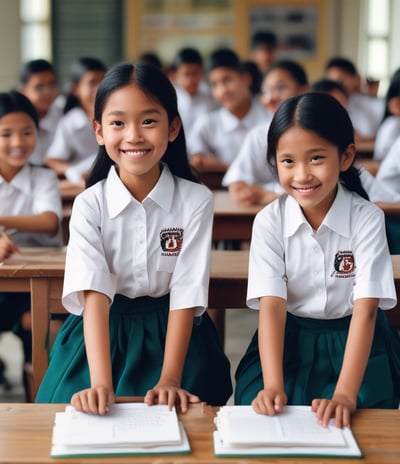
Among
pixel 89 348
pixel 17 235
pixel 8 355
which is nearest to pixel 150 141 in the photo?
pixel 89 348

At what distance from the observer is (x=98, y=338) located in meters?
1.58

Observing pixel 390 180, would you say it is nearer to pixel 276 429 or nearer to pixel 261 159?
pixel 261 159

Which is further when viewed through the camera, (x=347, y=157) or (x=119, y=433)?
(x=347, y=157)

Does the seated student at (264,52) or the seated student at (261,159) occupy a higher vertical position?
the seated student at (264,52)

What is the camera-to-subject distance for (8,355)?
324 centimetres

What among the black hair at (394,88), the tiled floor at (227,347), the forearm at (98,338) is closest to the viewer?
the forearm at (98,338)

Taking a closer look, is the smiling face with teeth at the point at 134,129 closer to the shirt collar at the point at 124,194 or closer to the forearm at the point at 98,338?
the shirt collar at the point at 124,194

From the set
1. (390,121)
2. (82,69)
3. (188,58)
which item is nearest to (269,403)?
(390,121)

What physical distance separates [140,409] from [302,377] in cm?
41

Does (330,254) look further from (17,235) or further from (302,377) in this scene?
(17,235)

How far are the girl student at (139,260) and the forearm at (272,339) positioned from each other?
0.49 feet

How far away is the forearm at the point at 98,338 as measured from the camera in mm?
1517

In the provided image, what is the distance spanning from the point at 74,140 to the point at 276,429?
3.18 m

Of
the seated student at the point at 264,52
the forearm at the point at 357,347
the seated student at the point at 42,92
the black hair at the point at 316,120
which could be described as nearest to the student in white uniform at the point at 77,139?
the seated student at the point at 42,92
